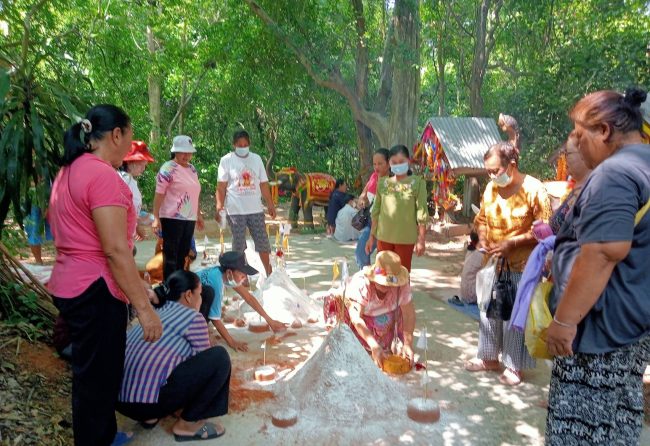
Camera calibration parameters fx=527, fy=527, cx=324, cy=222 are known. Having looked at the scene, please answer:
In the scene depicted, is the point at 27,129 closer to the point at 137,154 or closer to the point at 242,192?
the point at 137,154

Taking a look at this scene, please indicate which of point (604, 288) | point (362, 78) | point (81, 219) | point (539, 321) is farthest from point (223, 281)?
point (362, 78)

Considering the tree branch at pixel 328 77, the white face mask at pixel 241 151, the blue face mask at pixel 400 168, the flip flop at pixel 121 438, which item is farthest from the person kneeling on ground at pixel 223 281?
the tree branch at pixel 328 77

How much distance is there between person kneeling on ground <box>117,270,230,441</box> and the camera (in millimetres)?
2689

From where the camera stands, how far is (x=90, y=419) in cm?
243

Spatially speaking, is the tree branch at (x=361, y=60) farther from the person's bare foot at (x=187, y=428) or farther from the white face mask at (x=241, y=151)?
the person's bare foot at (x=187, y=428)

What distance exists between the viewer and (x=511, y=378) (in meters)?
3.56

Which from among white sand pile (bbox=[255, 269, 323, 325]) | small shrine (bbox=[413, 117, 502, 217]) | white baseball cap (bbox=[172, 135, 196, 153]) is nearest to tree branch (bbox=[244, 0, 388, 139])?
small shrine (bbox=[413, 117, 502, 217])

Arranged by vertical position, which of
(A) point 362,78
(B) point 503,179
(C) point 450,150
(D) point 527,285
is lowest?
(D) point 527,285

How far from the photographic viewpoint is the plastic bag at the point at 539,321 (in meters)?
2.01

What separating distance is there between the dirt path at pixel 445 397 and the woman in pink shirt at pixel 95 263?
1.97ft

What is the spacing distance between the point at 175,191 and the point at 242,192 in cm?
83

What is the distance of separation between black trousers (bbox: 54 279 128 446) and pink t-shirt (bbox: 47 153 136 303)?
54mm

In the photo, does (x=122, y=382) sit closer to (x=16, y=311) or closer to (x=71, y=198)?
(x=71, y=198)

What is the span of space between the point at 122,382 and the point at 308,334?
6.74 ft
